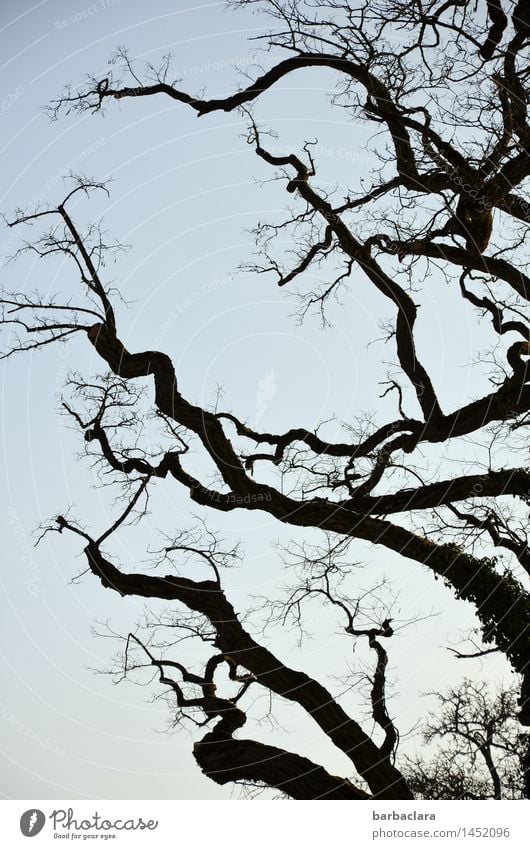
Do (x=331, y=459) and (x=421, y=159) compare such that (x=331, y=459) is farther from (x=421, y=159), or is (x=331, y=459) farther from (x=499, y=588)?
(x=421, y=159)

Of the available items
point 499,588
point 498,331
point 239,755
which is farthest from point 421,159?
point 239,755

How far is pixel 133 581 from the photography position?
1527cm

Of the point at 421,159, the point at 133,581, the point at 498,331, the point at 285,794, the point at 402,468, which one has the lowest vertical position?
the point at 285,794

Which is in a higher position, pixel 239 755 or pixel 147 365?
pixel 147 365
